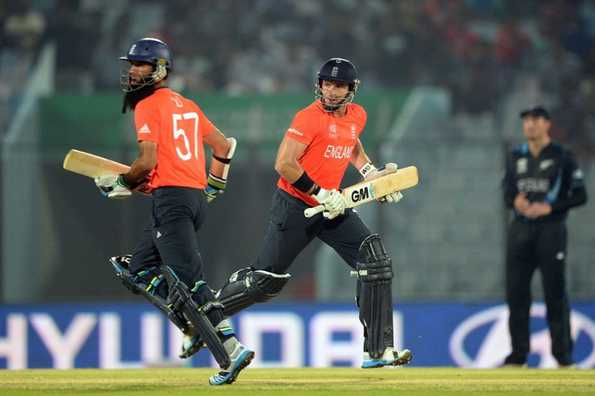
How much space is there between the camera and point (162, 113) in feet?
24.0

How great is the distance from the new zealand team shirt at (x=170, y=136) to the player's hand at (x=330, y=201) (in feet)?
2.32

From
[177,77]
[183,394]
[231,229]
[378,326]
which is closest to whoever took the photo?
[183,394]

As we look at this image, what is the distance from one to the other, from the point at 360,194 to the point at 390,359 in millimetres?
999

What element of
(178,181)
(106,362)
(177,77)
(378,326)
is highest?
(177,77)

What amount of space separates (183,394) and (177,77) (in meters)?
10.2

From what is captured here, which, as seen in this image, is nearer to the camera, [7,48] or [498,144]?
[498,144]

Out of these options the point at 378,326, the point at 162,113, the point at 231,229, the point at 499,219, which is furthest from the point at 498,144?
the point at 162,113

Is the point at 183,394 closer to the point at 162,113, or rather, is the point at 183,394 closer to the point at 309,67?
the point at 162,113

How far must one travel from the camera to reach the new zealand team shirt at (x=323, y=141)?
305 inches

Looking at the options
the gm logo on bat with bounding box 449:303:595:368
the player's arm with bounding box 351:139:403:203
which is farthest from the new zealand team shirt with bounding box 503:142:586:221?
the player's arm with bounding box 351:139:403:203

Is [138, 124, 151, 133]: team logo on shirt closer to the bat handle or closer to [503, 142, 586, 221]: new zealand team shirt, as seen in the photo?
the bat handle

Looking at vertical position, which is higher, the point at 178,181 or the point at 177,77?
the point at 177,77

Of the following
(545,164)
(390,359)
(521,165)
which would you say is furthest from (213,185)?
(545,164)

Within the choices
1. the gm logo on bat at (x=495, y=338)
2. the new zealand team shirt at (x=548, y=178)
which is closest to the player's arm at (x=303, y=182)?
the new zealand team shirt at (x=548, y=178)
